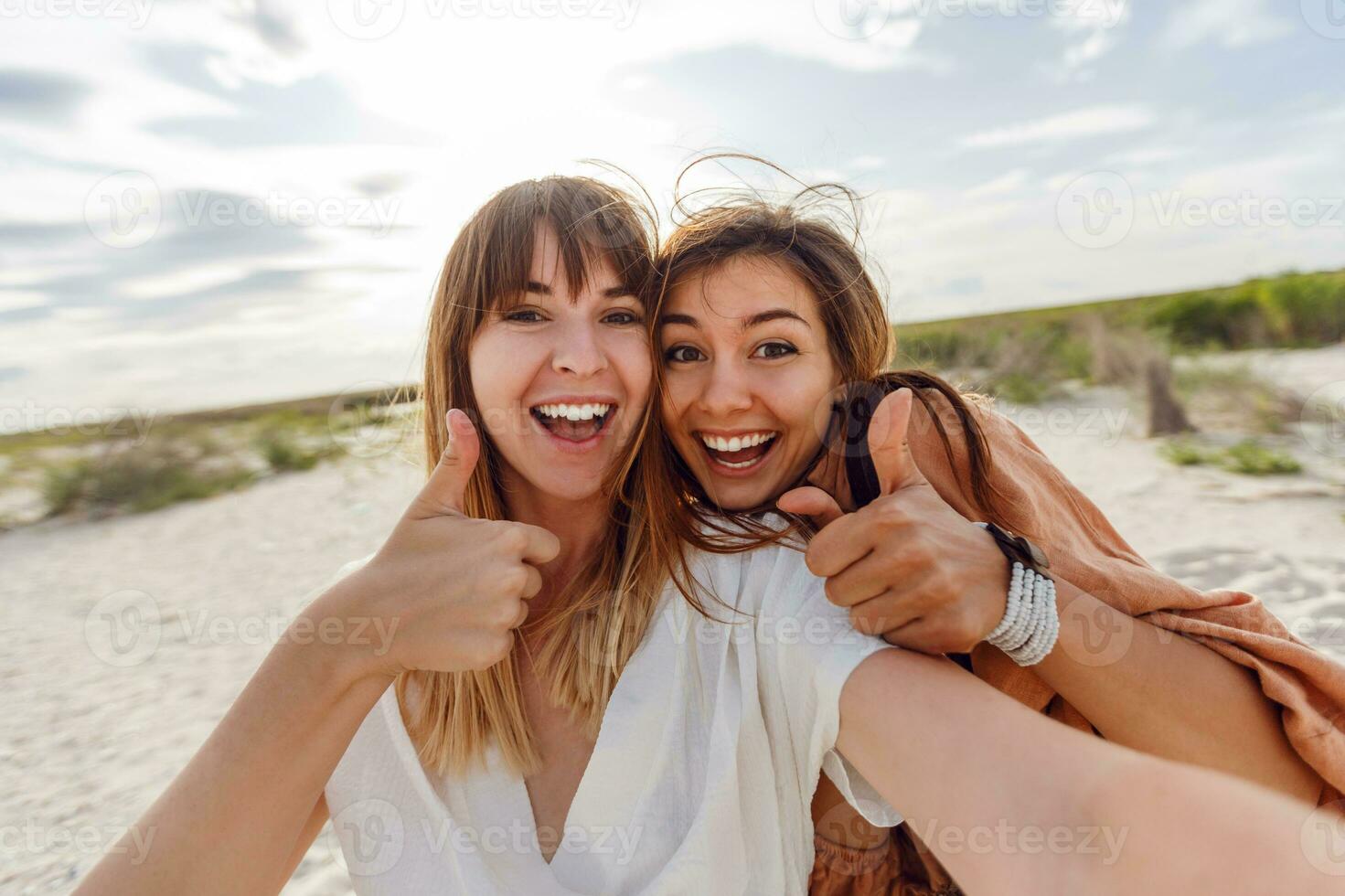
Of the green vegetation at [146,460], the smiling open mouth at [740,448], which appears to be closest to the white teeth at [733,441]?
the smiling open mouth at [740,448]

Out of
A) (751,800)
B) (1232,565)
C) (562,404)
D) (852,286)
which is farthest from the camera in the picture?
(1232,565)

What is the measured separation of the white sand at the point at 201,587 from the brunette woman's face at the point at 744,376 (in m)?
1.50

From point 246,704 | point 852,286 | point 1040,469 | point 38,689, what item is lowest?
point 38,689

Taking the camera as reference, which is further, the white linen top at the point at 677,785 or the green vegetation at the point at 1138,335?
the green vegetation at the point at 1138,335

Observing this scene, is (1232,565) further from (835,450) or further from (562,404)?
(562,404)

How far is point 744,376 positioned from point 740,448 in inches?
9.4

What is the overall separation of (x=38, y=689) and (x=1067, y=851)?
7.01m

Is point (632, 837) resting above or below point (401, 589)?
below

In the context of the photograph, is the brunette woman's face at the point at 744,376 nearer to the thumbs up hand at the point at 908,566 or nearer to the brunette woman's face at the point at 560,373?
the brunette woman's face at the point at 560,373

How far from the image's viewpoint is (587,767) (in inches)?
68.4

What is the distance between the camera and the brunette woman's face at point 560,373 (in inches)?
80.4

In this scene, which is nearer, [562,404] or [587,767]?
[587,767]

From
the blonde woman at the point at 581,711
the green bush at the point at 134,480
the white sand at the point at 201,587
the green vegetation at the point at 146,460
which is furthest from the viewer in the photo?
the green vegetation at the point at 146,460

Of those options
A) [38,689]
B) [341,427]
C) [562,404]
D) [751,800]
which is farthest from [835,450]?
[341,427]
